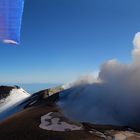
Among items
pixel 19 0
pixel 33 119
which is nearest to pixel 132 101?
pixel 33 119

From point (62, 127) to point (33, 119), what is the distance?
48.0 feet

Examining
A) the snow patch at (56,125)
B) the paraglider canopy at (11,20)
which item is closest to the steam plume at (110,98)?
the snow patch at (56,125)

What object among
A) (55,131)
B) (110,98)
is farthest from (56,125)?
(110,98)

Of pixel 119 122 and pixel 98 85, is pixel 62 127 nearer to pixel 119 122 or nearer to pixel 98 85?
pixel 119 122

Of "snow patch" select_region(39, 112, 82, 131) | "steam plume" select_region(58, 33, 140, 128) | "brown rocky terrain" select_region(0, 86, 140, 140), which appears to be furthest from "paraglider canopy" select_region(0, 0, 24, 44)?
"steam plume" select_region(58, 33, 140, 128)

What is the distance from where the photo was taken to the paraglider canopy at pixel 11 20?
3759 centimetres

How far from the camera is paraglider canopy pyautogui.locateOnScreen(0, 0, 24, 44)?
37.6m

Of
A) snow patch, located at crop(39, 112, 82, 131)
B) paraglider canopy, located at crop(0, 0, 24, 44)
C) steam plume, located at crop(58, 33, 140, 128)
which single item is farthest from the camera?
steam plume, located at crop(58, 33, 140, 128)

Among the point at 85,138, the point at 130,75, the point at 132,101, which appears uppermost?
the point at 130,75

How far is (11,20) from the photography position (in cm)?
3956

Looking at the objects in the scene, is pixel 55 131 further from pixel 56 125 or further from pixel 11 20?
pixel 11 20

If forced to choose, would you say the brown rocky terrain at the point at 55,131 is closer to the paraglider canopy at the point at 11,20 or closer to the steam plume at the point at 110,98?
the steam plume at the point at 110,98

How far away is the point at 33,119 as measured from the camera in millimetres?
93312

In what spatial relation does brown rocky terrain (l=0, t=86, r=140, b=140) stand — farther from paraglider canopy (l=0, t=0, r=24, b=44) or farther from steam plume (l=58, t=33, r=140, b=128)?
paraglider canopy (l=0, t=0, r=24, b=44)
